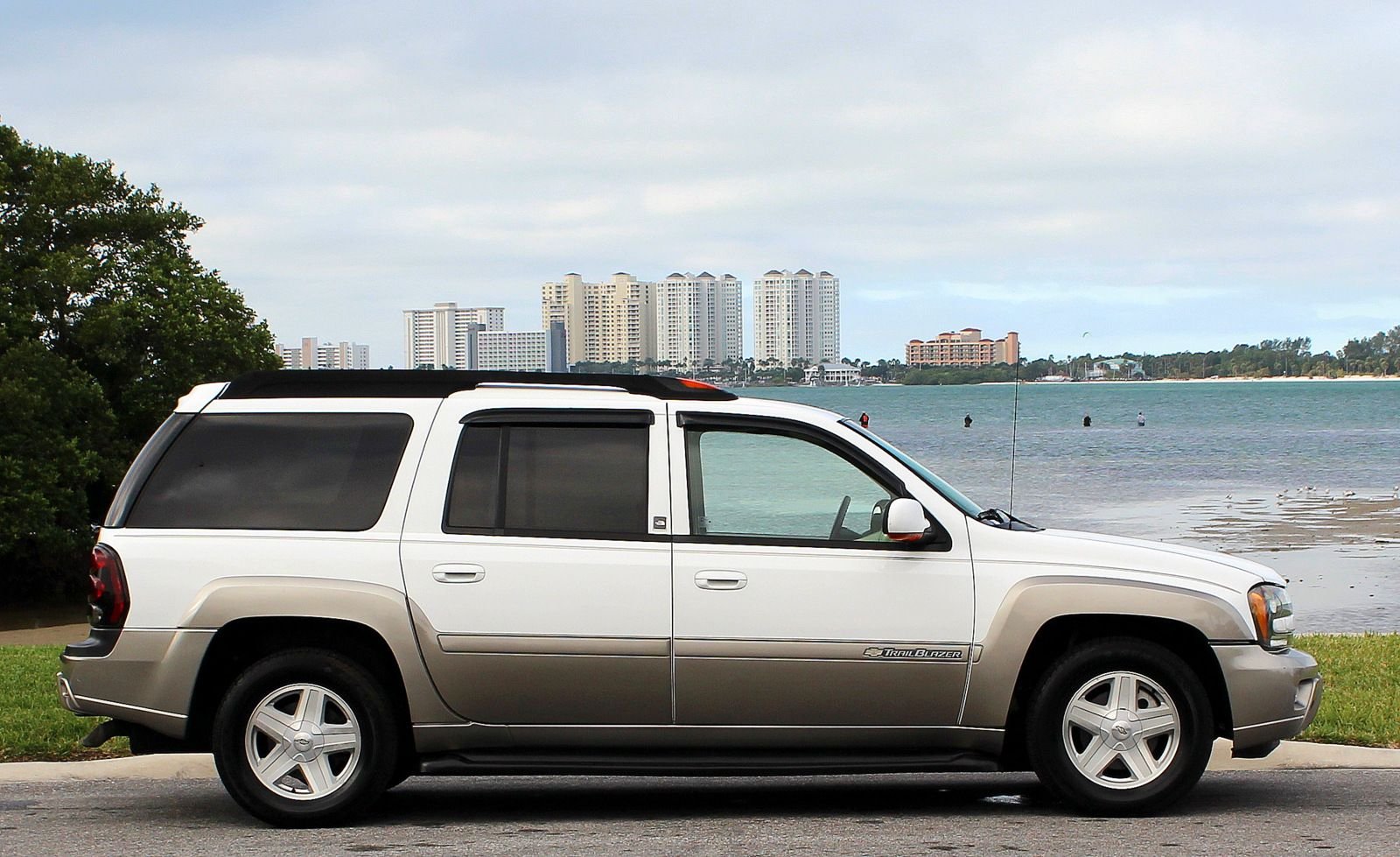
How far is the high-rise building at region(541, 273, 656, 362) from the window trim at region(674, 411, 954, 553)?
61.7ft

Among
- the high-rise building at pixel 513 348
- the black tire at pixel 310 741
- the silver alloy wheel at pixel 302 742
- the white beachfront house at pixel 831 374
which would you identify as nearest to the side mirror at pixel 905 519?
the black tire at pixel 310 741

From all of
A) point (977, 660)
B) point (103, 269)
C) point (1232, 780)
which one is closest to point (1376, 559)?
point (1232, 780)

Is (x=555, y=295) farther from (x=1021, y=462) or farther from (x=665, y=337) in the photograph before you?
(x=1021, y=462)

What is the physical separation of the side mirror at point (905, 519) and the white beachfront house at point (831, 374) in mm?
79318

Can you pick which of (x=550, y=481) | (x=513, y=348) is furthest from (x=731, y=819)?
(x=513, y=348)

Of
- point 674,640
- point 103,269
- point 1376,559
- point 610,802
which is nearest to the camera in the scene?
point 674,640

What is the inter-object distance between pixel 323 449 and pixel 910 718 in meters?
2.85

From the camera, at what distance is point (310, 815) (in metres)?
6.42

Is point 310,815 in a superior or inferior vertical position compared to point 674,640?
inferior

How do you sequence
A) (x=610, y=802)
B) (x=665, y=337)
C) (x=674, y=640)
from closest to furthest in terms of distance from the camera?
(x=674, y=640), (x=610, y=802), (x=665, y=337)

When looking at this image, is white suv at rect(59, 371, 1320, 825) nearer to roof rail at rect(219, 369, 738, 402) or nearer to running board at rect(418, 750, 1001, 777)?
running board at rect(418, 750, 1001, 777)

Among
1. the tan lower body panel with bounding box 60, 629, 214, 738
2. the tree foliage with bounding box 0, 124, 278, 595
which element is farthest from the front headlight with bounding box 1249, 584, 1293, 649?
the tree foliage with bounding box 0, 124, 278, 595

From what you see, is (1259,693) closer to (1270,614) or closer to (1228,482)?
(1270,614)

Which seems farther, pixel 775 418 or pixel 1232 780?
pixel 1232 780
